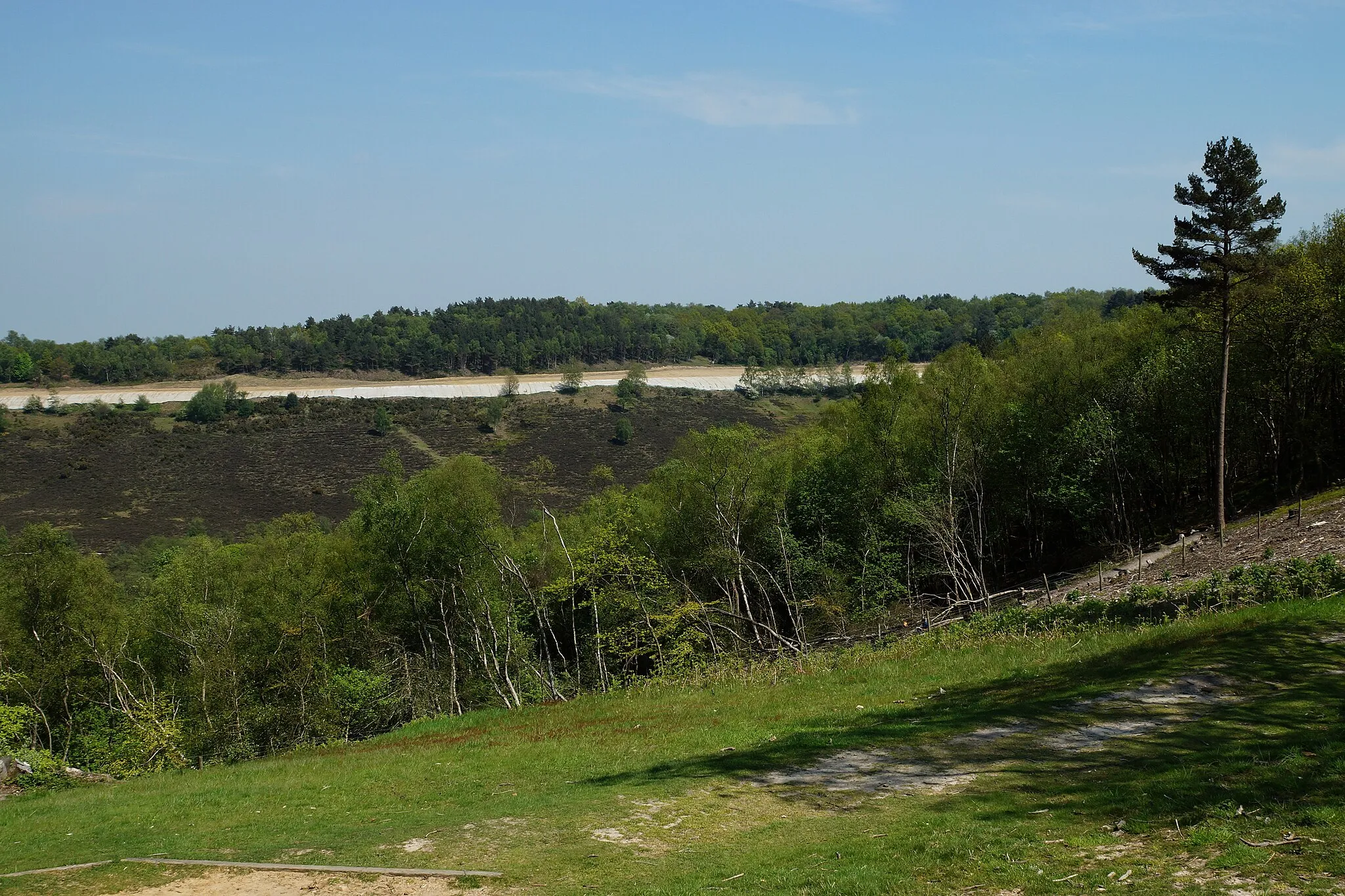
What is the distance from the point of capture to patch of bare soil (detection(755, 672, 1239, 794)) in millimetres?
16219

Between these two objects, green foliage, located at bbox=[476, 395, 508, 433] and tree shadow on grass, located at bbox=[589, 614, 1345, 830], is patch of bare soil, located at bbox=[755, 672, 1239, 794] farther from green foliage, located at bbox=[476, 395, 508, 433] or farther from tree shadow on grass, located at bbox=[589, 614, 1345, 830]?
green foliage, located at bbox=[476, 395, 508, 433]

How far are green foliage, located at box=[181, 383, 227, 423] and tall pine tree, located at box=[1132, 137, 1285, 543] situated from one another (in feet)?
501

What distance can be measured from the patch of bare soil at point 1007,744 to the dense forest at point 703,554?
19.2 meters

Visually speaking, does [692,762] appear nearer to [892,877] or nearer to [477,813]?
[477,813]

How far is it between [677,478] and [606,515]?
15.4ft

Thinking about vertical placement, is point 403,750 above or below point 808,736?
below

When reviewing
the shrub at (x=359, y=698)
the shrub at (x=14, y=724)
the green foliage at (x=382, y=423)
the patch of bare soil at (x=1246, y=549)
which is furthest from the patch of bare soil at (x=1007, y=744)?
the green foliage at (x=382, y=423)

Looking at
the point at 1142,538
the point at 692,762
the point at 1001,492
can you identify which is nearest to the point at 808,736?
the point at 692,762

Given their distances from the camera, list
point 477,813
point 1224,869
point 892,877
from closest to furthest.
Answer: point 1224,869 < point 892,877 < point 477,813

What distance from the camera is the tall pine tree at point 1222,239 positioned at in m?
36.7

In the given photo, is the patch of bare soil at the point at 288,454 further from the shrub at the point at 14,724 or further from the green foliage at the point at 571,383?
the shrub at the point at 14,724

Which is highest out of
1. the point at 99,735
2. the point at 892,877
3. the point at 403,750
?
the point at 892,877

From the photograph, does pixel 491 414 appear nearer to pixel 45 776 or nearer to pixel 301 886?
pixel 45 776

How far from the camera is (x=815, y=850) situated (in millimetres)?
13195
